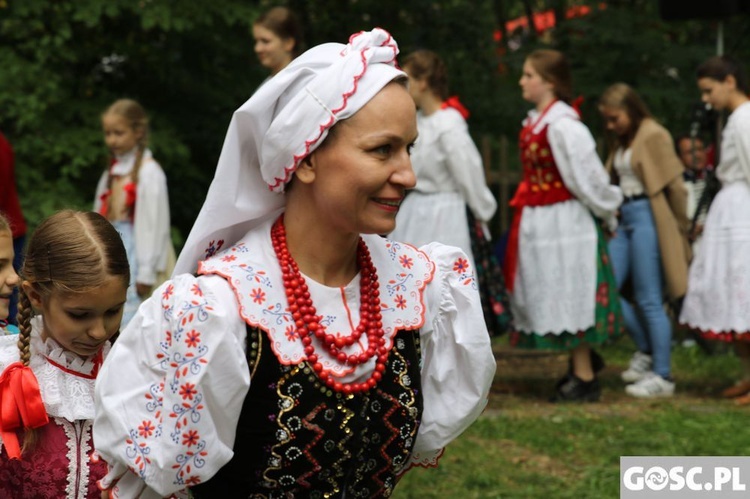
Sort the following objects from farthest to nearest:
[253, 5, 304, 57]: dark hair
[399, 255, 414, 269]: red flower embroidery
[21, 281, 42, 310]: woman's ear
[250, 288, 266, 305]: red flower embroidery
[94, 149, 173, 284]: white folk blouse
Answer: [94, 149, 173, 284]: white folk blouse → [253, 5, 304, 57]: dark hair → [21, 281, 42, 310]: woman's ear → [399, 255, 414, 269]: red flower embroidery → [250, 288, 266, 305]: red flower embroidery

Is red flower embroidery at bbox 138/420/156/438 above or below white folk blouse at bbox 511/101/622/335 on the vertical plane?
above

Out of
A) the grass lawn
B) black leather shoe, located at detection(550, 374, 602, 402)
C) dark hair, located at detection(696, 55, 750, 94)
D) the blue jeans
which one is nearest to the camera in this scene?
the grass lawn

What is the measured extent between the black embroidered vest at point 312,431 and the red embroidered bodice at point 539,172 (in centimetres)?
453

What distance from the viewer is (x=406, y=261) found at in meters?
2.75

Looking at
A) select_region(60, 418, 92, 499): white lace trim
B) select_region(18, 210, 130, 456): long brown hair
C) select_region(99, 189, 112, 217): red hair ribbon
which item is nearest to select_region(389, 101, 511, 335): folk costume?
select_region(99, 189, 112, 217): red hair ribbon

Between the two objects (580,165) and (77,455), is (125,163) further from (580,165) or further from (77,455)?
(77,455)

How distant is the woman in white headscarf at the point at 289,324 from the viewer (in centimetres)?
239

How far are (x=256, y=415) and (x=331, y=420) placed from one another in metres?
0.15

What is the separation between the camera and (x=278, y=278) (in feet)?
8.24

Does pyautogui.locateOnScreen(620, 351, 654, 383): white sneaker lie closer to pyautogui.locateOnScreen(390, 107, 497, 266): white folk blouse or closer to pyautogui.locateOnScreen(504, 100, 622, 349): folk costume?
pyautogui.locateOnScreen(504, 100, 622, 349): folk costume

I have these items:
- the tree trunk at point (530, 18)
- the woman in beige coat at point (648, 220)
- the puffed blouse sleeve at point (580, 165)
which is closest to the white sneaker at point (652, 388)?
the woman in beige coat at point (648, 220)

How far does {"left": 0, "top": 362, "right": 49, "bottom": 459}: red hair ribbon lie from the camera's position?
113 inches

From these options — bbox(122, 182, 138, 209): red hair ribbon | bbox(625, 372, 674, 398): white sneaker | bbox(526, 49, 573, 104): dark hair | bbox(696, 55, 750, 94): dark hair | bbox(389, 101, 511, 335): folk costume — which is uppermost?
bbox(526, 49, 573, 104): dark hair
